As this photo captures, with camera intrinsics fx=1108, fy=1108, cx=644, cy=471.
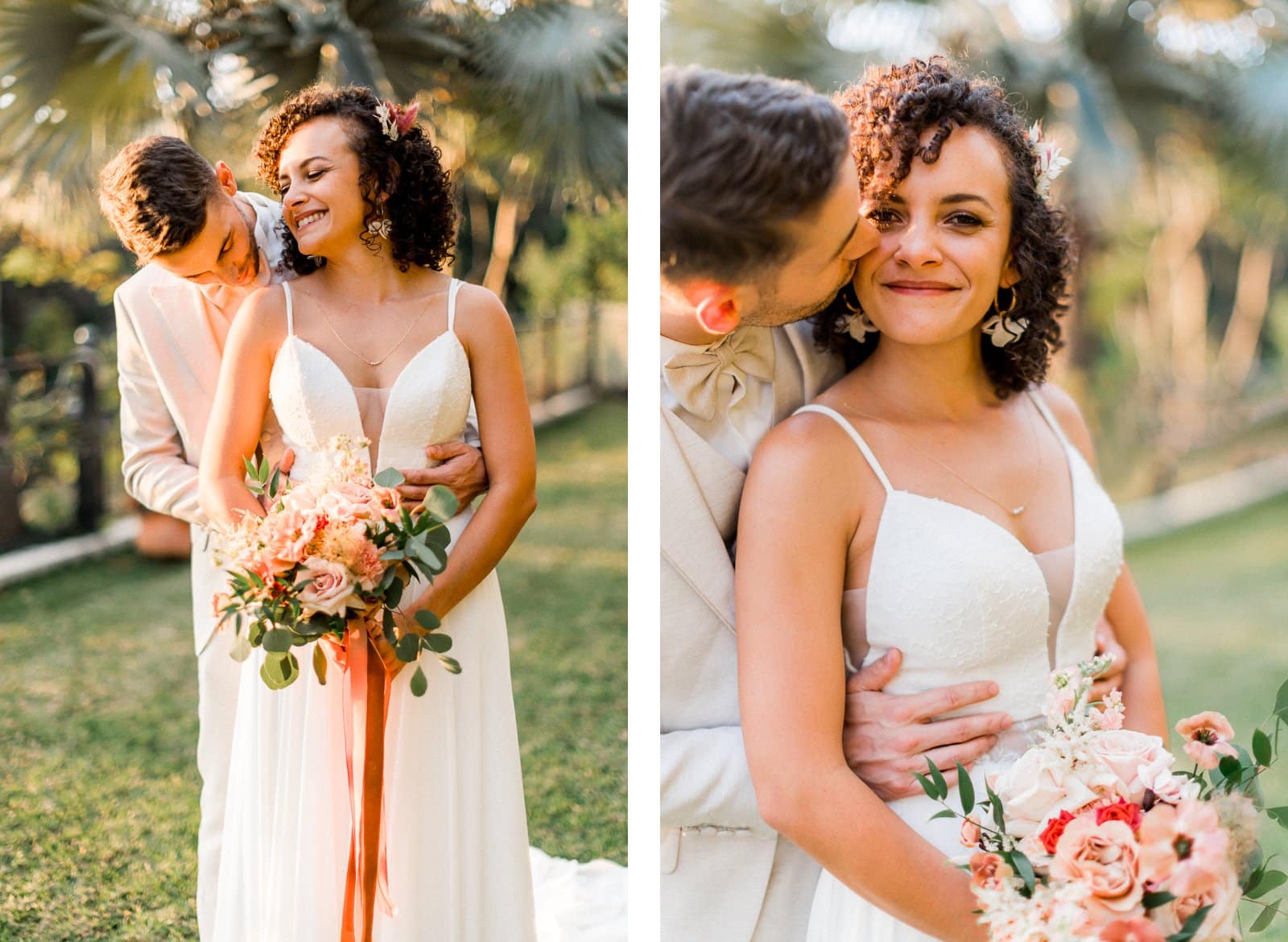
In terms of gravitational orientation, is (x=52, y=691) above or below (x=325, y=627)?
below

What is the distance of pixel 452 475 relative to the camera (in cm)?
233

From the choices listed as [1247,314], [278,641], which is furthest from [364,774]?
[1247,314]

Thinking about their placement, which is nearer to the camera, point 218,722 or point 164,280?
point 164,280

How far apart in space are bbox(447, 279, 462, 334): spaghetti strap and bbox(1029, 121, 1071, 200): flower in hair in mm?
1172

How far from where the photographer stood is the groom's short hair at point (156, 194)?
2205 millimetres

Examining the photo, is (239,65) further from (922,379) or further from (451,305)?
(922,379)

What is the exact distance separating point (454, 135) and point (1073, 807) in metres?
2.39

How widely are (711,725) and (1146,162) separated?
5322 mm

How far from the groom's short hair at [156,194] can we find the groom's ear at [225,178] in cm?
3

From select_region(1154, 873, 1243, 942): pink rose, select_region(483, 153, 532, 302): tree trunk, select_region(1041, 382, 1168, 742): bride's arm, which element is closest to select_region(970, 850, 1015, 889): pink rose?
select_region(1154, 873, 1243, 942): pink rose

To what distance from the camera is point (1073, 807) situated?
1.74 m

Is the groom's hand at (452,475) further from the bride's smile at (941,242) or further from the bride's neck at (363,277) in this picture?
the bride's smile at (941,242)

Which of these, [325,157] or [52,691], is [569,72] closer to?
[325,157]

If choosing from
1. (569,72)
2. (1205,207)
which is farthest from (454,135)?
(1205,207)
